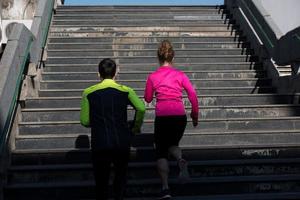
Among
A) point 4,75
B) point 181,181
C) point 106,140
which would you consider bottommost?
point 181,181

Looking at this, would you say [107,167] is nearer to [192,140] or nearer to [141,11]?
[192,140]

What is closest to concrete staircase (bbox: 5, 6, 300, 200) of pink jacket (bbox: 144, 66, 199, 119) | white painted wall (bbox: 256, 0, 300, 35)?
pink jacket (bbox: 144, 66, 199, 119)

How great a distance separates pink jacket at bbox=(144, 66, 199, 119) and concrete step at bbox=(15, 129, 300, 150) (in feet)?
4.16

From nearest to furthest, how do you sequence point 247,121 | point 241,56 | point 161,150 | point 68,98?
point 161,150
point 247,121
point 68,98
point 241,56

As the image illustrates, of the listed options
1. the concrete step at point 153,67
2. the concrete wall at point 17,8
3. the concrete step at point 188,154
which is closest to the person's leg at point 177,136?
the concrete step at point 188,154

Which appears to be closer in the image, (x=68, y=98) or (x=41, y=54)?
(x=68, y=98)

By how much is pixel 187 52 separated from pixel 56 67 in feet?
7.90

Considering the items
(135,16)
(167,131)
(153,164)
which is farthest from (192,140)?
(135,16)

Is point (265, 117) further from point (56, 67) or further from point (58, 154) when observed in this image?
point (56, 67)

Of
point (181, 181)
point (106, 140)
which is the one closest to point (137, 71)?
point (181, 181)

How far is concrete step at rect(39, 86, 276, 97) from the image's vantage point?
9.45 metres

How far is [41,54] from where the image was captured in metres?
10.2

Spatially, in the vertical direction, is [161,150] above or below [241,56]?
below

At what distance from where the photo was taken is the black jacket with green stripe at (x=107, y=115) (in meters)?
5.68
